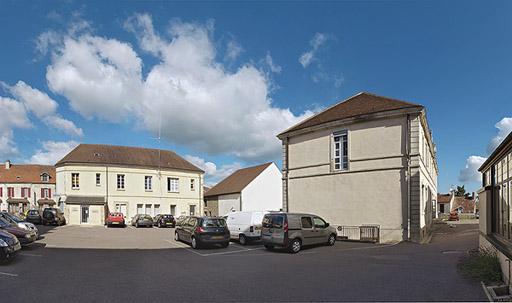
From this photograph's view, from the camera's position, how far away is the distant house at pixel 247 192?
38688mm

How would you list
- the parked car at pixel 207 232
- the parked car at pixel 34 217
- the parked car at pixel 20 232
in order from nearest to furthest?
the parked car at pixel 20 232 < the parked car at pixel 207 232 < the parked car at pixel 34 217

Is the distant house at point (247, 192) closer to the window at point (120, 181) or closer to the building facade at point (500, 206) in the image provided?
the window at point (120, 181)

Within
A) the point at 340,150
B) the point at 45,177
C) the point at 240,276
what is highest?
the point at 340,150

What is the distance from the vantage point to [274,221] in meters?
15.5

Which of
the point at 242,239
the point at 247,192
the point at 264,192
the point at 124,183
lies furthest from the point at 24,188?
the point at 242,239

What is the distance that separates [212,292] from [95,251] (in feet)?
32.1

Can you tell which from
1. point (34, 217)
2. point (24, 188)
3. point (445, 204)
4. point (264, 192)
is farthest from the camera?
point (445, 204)

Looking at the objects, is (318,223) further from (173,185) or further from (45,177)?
(45,177)

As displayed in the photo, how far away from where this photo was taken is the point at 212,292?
7984 millimetres

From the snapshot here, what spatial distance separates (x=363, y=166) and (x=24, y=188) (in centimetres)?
5761

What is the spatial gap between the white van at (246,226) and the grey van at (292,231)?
2.20 m

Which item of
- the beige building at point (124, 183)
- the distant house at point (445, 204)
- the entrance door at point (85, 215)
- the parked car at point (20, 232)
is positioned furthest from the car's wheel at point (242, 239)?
the distant house at point (445, 204)

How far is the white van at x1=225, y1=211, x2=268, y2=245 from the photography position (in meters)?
18.4

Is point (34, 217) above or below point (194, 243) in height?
below
